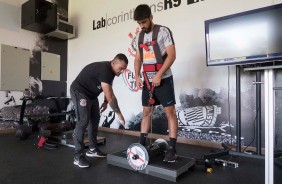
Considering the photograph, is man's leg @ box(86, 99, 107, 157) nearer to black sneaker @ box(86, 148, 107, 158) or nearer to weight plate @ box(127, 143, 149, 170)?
black sneaker @ box(86, 148, 107, 158)

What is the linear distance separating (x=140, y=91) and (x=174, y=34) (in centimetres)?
112

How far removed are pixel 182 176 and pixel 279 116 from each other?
1.53m

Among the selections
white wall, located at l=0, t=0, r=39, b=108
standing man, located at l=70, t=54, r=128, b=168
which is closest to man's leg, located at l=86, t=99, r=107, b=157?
standing man, located at l=70, t=54, r=128, b=168

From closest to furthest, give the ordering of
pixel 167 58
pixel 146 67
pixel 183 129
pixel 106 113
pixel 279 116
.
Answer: pixel 167 58 < pixel 146 67 < pixel 279 116 < pixel 183 129 < pixel 106 113

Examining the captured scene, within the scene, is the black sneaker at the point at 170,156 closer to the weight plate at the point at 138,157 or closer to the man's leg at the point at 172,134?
the man's leg at the point at 172,134

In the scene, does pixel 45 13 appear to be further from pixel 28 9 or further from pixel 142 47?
pixel 142 47

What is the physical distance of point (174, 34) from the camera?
3.28 metres

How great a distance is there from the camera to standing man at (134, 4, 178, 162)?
1935 mm

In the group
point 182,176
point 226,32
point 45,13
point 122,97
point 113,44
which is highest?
point 45,13

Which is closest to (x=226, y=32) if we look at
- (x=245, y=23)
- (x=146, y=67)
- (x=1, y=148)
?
(x=245, y=23)

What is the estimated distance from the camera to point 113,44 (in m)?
4.05

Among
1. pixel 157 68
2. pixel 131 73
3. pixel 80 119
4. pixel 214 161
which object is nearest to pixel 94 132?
pixel 80 119

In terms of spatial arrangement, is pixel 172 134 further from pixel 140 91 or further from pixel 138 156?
pixel 140 91

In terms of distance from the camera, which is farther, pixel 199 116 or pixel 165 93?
pixel 199 116
